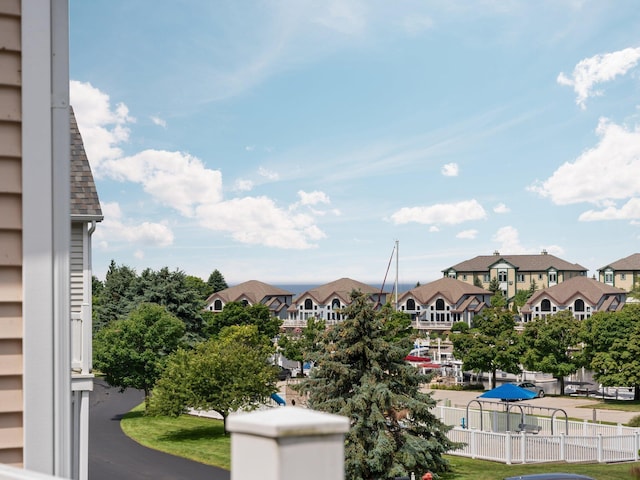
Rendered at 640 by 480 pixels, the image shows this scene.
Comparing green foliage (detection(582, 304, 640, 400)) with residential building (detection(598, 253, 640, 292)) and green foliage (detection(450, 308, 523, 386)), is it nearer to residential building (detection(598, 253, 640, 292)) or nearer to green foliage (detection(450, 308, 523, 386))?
green foliage (detection(450, 308, 523, 386))

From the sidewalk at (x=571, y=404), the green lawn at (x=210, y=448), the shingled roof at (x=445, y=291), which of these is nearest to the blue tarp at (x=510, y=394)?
the green lawn at (x=210, y=448)

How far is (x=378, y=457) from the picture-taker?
19.5 metres

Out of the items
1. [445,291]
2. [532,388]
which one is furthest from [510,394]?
[445,291]

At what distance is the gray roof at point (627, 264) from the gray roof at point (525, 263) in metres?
6.24

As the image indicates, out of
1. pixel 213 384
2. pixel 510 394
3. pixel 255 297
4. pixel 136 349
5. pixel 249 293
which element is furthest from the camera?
pixel 249 293

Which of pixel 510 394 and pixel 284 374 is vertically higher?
pixel 510 394

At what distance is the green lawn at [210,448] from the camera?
72.9ft

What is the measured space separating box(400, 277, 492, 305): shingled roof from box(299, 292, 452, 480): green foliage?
217 ft

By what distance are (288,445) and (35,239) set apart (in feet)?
10.4

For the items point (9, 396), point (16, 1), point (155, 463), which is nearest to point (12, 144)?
point (16, 1)

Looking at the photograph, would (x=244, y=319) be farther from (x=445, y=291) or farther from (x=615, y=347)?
(x=445, y=291)

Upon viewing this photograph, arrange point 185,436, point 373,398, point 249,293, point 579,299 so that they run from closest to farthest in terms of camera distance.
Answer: point 373,398 < point 185,436 < point 579,299 < point 249,293

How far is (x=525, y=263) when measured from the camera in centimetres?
11550

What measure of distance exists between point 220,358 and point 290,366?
33004mm
